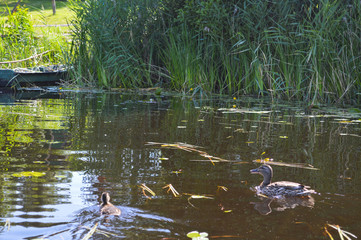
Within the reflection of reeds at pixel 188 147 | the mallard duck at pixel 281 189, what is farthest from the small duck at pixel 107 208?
the reflection of reeds at pixel 188 147

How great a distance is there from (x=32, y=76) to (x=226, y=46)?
573 centimetres

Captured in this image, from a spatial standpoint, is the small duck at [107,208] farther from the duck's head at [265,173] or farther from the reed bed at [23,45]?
the reed bed at [23,45]

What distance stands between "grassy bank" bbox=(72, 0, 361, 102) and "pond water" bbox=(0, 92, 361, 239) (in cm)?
132

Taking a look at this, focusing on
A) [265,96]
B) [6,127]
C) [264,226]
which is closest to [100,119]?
[6,127]

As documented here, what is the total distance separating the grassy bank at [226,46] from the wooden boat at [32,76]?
3.65ft

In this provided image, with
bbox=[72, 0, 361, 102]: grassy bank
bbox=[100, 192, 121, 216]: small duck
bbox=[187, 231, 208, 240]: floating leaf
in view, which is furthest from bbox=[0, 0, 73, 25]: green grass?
bbox=[187, 231, 208, 240]: floating leaf

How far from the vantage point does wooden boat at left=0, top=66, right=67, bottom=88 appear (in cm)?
1419

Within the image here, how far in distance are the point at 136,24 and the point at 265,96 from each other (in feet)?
12.9

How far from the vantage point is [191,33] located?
12883 mm

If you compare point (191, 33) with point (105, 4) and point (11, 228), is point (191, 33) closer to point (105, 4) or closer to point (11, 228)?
point (105, 4)

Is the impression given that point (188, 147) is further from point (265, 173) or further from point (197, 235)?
point (197, 235)

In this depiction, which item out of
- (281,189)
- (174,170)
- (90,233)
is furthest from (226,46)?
(90,233)

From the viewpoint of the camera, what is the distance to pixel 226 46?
40.8 feet

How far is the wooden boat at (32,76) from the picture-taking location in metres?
14.2
